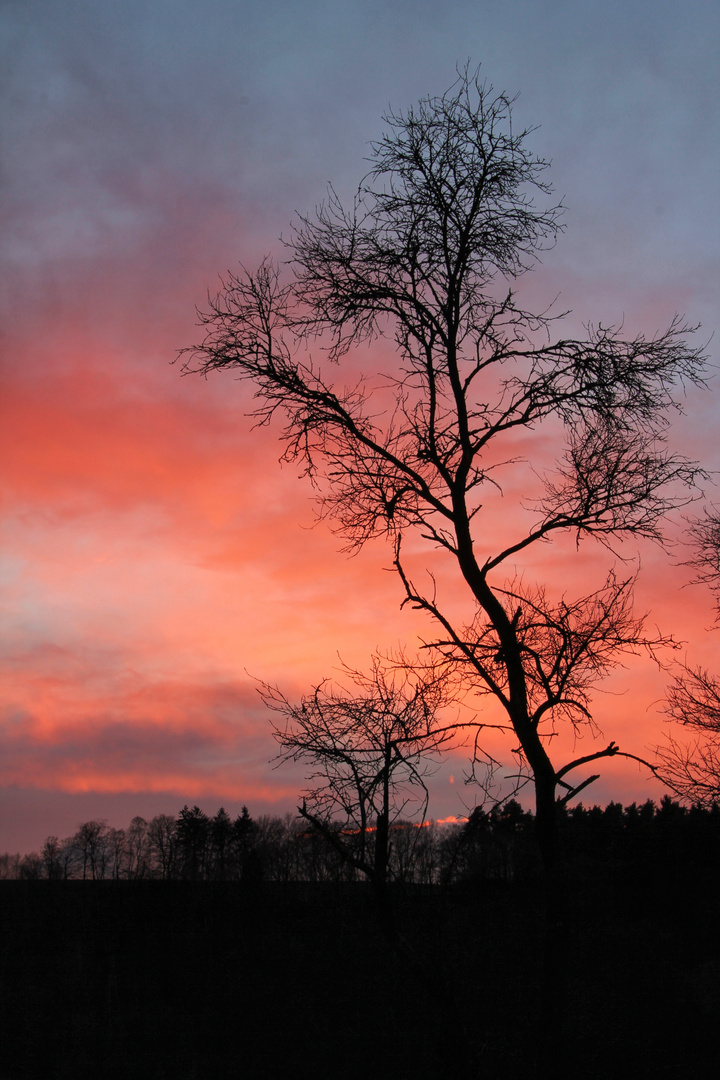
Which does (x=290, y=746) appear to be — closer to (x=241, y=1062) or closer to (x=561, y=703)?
(x=561, y=703)

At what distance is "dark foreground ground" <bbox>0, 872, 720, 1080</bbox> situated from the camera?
17438mm

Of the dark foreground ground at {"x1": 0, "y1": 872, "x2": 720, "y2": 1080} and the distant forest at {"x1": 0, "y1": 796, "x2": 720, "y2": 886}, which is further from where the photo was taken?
the dark foreground ground at {"x1": 0, "y1": 872, "x2": 720, "y2": 1080}

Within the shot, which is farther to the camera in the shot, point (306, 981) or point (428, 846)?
point (306, 981)

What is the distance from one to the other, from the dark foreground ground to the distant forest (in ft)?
3.43

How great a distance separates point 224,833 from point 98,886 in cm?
2559

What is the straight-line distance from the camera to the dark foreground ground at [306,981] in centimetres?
1744

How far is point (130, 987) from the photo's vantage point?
77.9 ft

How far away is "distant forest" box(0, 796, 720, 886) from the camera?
24.3ft

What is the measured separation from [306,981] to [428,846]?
21.2m

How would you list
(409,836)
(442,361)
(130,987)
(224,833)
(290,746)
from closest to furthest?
(290,746), (409,836), (442,361), (130,987), (224,833)

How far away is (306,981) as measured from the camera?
25172 mm

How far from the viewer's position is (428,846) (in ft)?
24.3

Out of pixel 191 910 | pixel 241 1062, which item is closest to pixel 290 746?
pixel 241 1062

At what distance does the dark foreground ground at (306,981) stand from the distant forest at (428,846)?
1045 mm
